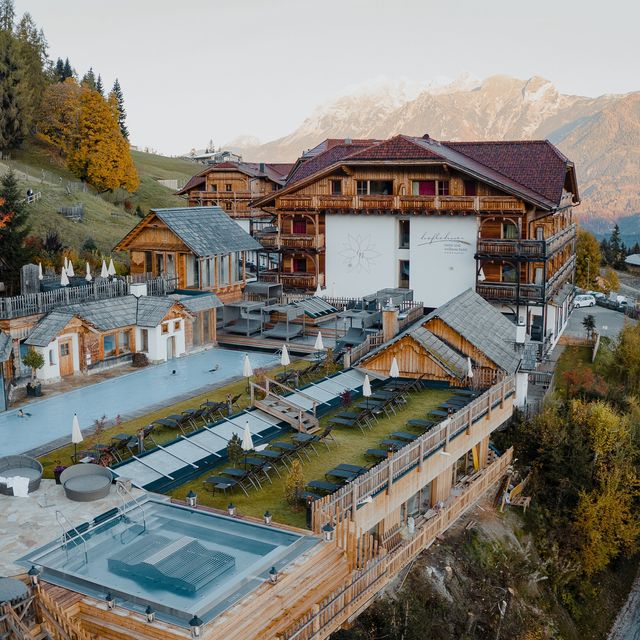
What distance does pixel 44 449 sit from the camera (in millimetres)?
22922

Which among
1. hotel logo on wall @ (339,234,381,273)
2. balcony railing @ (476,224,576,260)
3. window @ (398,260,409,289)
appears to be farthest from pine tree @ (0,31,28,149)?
balcony railing @ (476,224,576,260)

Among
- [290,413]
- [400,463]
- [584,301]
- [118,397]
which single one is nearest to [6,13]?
[584,301]

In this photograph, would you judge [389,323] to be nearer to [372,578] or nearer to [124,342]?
[124,342]

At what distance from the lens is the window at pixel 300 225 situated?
49175 mm

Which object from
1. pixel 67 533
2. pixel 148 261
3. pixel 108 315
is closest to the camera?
pixel 67 533

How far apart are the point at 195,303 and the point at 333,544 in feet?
70.1

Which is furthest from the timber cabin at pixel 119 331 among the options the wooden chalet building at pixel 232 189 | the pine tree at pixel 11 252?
the wooden chalet building at pixel 232 189

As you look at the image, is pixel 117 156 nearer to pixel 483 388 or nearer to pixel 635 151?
pixel 483 388

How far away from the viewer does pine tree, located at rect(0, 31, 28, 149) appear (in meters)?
74.9

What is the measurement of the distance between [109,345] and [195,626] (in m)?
21.8

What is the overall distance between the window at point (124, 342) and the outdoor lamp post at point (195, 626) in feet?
72.2

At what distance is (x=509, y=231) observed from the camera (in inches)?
1688

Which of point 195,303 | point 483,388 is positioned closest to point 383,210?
point 195,303

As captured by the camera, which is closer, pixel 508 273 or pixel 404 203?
pixel 508 273
